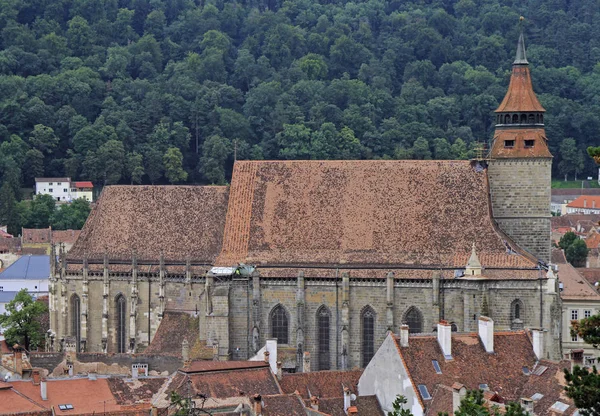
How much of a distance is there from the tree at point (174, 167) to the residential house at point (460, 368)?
99.8 metres

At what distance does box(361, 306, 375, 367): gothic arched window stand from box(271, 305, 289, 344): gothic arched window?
407 centimetres

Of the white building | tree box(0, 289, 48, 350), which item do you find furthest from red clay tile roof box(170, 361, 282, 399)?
the white building

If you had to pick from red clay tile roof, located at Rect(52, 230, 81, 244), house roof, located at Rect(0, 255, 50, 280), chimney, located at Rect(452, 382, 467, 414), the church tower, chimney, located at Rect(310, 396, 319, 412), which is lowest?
chimney, located at Rect(310, 396, 319, 412)

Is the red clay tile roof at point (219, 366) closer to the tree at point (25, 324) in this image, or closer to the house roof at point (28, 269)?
the tree at point (25, 324)

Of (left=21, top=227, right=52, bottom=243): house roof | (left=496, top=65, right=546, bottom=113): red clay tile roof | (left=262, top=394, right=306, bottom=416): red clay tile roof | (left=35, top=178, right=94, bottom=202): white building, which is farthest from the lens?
(left=35, top=178, right=94, bottom=202): white building

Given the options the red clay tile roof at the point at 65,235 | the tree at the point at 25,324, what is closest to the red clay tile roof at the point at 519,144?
the tree at the point at 25,324

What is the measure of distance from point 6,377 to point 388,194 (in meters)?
25.8

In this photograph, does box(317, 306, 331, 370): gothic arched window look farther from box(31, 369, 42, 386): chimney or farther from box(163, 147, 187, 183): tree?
box(163, 147, 187, 183): tree

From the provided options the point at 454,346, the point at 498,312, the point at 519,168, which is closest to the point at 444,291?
the point at 498,312

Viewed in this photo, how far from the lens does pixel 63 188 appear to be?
566 feet

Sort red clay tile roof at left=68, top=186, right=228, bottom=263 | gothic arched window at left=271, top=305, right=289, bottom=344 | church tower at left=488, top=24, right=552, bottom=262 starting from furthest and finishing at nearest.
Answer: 1. red clay tile roof at left=68, top=186, right=228, bottom=263
2. church tower at left=488, top=24, right=552, bottom=262
3. gothic arched window at left=271, top=305, right=289, bottom=344

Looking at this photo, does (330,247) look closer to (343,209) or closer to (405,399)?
(343,209)

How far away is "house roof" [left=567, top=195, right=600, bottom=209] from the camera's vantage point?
7387 inches

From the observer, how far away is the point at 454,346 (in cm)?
6769
